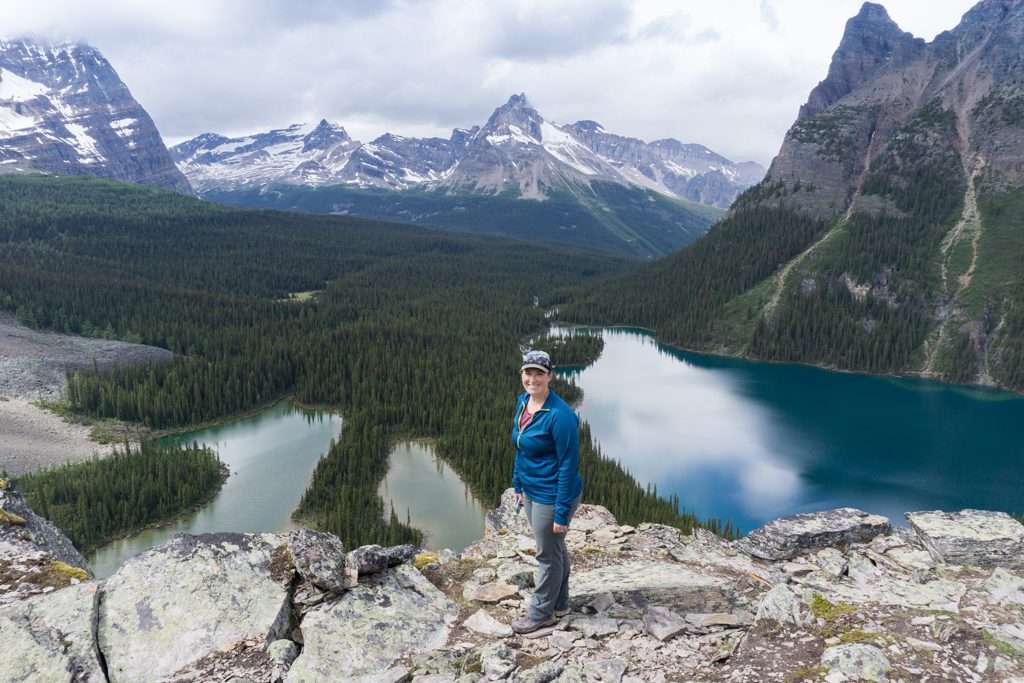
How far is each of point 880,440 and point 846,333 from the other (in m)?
43.7

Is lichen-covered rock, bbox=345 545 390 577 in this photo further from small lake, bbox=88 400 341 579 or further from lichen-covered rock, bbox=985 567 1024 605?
small lake, bbox=88 400 341 579

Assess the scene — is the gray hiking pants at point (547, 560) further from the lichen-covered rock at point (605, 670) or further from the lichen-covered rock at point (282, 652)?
the lichen-covered rock at point (282, 652)

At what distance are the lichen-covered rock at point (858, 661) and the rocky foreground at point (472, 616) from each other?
3 cm

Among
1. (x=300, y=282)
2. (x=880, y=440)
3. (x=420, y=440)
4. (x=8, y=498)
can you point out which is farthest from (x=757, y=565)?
(x=300, y=282)

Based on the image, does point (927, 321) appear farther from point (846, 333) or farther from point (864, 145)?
point (864, 145)

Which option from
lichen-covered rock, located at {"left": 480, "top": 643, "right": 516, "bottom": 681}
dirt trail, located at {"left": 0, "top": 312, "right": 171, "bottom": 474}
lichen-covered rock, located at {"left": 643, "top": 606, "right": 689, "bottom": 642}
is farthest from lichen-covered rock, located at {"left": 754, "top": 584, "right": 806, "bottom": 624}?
dirt trail, located at {"left": 0, "top": 312, "right": 171, "bottom": 474}

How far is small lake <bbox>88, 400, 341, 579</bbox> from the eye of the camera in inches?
1515

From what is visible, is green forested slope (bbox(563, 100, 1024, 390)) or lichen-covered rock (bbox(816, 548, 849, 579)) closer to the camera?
lichen-covered rock (bbox(816, 548, 849, 579))

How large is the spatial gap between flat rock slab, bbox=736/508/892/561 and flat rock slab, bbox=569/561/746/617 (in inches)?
118

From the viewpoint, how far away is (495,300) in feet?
436

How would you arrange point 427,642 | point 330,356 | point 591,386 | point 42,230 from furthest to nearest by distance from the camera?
point 42,230 → point 591,386 → point 330,356 → point 427,642

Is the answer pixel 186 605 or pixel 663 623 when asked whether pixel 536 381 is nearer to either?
pixel 663 623

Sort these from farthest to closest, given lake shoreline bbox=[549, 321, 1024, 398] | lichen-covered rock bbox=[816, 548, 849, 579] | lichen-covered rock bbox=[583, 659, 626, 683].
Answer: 1. lake shoreline bbox=[549, 321, 1024, 398]
2. lichen-covered rock bbox=[816, 548, 849, 579]
3. lichen-covered rock bbox=[583, 659, 626, 683]

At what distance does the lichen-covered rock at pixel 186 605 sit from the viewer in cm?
826
